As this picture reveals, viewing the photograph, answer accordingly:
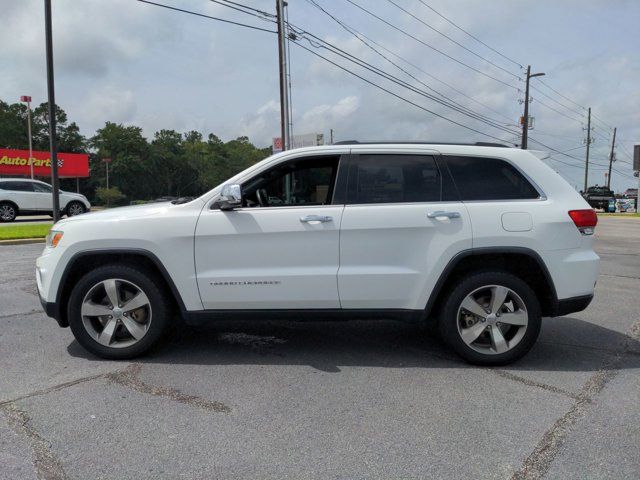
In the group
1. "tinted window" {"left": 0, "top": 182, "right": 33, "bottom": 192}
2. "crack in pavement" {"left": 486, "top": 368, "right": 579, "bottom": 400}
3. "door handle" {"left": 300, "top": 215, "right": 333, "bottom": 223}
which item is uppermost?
"tinted window" {"left": 0, "top": 182, "right": 33, "bottom": 192}

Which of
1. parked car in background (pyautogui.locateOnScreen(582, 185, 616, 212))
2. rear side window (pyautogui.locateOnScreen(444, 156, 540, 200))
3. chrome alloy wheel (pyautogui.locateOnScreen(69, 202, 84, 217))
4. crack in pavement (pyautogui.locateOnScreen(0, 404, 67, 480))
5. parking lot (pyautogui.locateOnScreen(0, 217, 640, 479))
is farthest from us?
parked car in background (pyautogui.locateOnScreen(582, 185, 616, 212))

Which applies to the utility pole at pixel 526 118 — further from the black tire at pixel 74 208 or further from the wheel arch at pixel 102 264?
the wheel arch at pixel 102 264

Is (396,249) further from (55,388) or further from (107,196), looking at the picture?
(107,196)

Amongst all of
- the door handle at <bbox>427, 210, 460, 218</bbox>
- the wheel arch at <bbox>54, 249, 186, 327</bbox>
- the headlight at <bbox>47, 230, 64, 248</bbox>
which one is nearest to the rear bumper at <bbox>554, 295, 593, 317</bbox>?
the door handle at <bbox>427, 210, 460, 218</bbox>

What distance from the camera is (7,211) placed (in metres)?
19.9

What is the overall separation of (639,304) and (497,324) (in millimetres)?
3552

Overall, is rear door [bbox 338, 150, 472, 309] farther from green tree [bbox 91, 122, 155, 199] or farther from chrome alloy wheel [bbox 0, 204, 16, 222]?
green tree [bbox 91, 122, 155, 199]

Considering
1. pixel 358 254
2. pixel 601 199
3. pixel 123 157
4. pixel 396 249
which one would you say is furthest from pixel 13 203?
pixel 123 157

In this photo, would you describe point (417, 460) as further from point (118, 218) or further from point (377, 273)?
point (118, 218)

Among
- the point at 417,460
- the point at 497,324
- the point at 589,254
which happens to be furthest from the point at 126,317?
the point at 589,254

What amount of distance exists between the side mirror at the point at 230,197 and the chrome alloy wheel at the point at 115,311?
990 mm

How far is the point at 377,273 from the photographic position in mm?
4031

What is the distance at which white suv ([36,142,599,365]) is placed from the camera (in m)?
4.04

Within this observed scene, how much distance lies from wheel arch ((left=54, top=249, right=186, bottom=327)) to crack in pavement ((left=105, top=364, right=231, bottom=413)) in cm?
59
